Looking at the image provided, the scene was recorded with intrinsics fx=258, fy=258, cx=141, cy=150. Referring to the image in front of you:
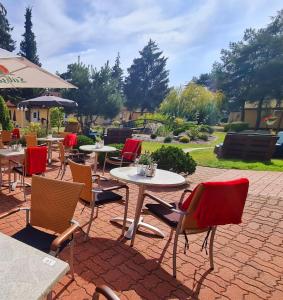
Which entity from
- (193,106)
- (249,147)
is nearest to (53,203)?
(249,147)

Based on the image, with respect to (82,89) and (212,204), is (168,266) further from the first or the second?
(82,89)

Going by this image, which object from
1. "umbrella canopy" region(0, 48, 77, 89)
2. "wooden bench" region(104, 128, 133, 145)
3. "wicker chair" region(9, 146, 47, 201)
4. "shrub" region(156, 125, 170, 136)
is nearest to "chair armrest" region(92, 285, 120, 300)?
"umbrella canopy" region(0, 48, 77, 89)

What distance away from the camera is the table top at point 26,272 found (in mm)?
1109

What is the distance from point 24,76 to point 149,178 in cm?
279

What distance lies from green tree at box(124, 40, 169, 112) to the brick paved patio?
4385 centimetres

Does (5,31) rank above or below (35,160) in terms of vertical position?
above

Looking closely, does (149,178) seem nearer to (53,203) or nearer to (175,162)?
(53,203)

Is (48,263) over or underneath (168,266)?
over

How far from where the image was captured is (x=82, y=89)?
82.1ft

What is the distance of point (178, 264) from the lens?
2889 mm

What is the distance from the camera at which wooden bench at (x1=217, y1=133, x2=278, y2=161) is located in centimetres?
952

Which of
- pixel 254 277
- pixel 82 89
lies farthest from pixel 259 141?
pixel 82 89

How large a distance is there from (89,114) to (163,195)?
22.4 m

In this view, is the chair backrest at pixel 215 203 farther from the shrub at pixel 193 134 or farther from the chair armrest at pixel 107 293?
the shrub at pixel 193 134
